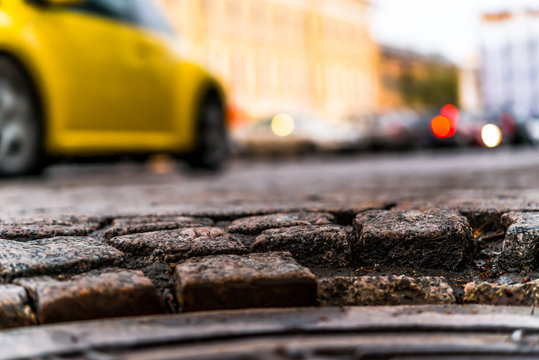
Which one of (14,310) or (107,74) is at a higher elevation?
(107,74)

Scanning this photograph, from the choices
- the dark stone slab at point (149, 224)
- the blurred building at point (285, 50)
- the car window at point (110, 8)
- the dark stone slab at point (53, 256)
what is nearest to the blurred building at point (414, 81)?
the blurred building at point (285, 50)

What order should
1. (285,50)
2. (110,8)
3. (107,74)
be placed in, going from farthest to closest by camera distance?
(285,50), (110,8), (107,74)

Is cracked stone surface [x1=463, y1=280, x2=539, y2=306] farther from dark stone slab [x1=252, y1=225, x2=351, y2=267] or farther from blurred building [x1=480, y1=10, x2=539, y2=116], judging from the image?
blurred building [x1=480, y1=10, x2=539, y2=116]

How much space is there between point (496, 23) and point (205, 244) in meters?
101

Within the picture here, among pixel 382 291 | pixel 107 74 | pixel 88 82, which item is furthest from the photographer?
pixel 107 74

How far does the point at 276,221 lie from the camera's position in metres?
2.87

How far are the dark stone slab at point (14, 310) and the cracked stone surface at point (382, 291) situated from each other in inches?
28.3

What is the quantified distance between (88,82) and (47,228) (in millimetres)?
3685

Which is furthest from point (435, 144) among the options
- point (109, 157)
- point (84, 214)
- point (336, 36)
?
point (336, 36)

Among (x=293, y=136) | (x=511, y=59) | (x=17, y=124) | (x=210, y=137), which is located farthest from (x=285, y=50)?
(x=17, y=124)

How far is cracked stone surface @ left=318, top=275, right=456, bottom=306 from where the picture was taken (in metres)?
2.10

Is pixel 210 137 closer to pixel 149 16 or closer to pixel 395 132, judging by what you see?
pixel 149 16

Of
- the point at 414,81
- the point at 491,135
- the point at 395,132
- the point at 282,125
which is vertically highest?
the point at 414,81

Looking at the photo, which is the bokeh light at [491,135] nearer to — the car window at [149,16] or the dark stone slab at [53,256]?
the car window at [149,16]
